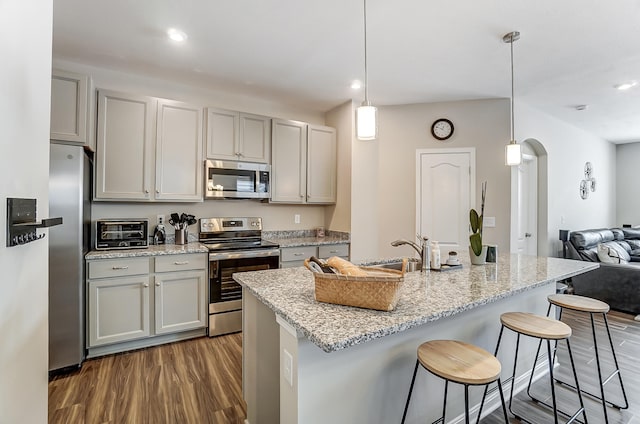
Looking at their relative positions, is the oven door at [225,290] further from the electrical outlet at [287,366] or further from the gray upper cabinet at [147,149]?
the electrical outlet at [287,366]

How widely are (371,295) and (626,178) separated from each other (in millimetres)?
8500

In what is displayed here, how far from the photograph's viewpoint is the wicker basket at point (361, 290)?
1.24 meters

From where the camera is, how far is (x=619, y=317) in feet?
12.2

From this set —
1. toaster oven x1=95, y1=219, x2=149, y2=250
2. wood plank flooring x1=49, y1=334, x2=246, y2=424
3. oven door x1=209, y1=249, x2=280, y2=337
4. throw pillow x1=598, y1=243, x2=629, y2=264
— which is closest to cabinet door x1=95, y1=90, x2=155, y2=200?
toaster oven x1=95, y1=219, x2=149, y2=250

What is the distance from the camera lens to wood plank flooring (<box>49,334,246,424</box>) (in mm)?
1939

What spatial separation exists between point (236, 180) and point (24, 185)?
8.68 feet

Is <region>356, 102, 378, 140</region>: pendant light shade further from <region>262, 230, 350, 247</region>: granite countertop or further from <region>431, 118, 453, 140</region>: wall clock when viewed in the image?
<region>431, 118, 453, 140</region>: wall clock

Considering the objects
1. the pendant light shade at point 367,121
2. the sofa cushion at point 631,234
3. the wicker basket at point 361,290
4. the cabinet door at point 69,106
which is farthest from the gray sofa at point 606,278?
the cabinet door at point 69,106

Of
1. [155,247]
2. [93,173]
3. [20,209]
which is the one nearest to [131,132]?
[93,173]

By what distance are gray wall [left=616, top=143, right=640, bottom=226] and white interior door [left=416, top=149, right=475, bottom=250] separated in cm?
539

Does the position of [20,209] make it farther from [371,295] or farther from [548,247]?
[548,247]

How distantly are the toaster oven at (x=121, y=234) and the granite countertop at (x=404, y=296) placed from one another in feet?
5.60

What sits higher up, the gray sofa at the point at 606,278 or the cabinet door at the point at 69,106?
the cabinet door at the point at 69,106

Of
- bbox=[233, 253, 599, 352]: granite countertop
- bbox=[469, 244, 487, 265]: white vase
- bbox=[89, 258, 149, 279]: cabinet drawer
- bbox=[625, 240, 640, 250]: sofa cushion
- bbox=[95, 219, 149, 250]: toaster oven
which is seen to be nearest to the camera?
bbox=[233, 253, 599, 352]: granite countertop
